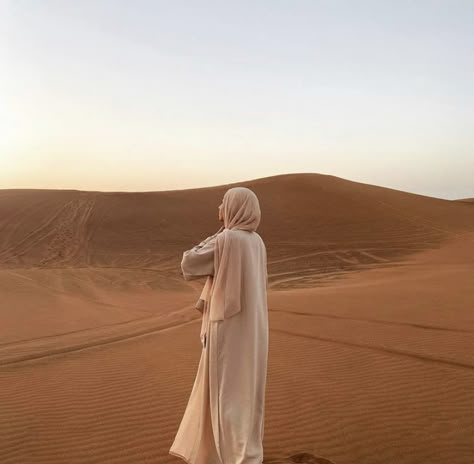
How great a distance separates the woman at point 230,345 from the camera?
3.65 metres

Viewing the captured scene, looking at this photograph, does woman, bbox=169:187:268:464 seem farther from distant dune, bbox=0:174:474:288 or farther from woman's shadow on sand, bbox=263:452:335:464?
distant dune, bbox=0:174:474:288

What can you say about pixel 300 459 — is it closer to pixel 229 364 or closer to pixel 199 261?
pixel 229 364

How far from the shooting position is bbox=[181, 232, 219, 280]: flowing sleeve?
12.0 feet

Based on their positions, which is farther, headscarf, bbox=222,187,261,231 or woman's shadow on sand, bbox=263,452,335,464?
woman's shadow on sand, bbox=263,452,335,464

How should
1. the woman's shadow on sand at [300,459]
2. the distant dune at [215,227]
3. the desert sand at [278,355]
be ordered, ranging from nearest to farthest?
the woman's shadow on sand at [300,459]
the desert sand at [278,355]
the distant dune at [215,227]

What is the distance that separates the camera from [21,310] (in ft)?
39.0

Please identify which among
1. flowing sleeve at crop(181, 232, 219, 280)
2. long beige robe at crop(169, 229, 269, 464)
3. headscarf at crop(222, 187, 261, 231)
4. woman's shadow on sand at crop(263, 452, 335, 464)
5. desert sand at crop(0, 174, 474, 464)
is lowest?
woman's shadow on sand at crop(263, 452, 335, 464)

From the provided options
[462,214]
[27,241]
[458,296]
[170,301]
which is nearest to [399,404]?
[458,296]

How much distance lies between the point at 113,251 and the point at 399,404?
20515 millimetres

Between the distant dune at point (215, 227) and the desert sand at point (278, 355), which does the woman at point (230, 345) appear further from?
the distant dune at point (215, 227)

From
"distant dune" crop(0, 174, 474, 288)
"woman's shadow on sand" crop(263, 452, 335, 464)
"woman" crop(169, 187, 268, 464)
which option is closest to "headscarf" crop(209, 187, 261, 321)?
"woman" crop(169, 187, 268, 464)

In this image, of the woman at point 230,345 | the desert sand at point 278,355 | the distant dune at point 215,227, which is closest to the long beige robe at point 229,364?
the woman at point 230,345

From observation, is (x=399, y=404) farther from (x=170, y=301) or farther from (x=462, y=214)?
(x=462, y=214)

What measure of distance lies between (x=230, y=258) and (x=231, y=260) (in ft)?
0.05
